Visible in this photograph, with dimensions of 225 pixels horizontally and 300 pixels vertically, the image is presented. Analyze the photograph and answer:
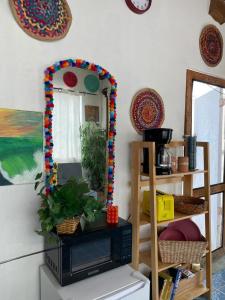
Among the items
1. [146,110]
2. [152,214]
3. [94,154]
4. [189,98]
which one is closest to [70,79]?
[94,154]

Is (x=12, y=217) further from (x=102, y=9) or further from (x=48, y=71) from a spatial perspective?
(x=102, y=9)

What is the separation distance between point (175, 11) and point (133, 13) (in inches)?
18.6

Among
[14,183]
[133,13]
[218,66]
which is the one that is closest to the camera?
[14,183]

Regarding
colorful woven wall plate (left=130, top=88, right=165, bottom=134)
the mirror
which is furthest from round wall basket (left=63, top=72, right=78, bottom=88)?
colorful woven wall plate (left=130, top=88, right=165, bottom=134)

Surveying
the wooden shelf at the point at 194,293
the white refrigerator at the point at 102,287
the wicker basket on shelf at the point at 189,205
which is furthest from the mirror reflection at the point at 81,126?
the wooden shelf at the point at 194,293

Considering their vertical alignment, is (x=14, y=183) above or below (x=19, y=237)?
above

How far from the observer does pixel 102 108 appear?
161 cm

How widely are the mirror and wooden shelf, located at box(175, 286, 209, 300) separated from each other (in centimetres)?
100

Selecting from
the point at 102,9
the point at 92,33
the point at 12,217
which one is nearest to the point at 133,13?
the point at 102,9

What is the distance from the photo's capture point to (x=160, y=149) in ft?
5.50

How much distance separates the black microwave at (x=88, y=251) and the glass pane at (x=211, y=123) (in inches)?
45.7

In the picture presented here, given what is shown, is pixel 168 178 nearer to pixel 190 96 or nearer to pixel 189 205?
pixel 189 205

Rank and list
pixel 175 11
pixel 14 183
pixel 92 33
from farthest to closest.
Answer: pixel 175 11, pixel 92 33, pixel 14 183

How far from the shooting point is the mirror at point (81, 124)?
1425 millimetres
